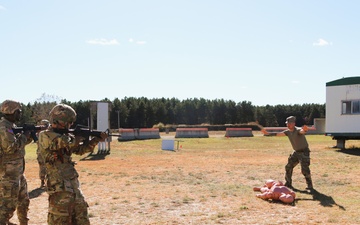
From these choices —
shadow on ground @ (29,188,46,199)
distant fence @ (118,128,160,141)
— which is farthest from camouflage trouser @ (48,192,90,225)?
distant fence @ (118,128,160,141)

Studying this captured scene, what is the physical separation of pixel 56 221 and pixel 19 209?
2.31 metres

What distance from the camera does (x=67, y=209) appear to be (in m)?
4.82

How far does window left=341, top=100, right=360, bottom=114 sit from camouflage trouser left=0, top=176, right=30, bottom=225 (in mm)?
22715

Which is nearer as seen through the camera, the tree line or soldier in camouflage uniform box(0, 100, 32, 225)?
soldier in camouflage uniform box(0, 100, 32, 225)

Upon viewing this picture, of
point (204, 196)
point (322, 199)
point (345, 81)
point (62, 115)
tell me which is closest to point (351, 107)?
point (345, 81)

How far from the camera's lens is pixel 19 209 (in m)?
6.71

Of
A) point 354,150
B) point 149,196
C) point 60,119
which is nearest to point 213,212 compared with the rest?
point 149,196

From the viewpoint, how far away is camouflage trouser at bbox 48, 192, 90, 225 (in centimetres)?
480

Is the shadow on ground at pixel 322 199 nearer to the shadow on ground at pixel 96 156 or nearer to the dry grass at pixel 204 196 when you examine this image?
the dry grass at pixel 204 196

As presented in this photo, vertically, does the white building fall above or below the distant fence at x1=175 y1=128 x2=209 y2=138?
above

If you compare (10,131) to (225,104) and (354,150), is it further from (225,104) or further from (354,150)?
(225,104)

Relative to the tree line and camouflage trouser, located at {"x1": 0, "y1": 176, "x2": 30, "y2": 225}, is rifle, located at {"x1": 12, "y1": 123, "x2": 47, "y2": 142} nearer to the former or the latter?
camouflage trouser, located at {"x1": 0, "y1": 176, "x2": 30, "y2": 225}

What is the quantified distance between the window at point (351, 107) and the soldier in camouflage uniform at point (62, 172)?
23.1m

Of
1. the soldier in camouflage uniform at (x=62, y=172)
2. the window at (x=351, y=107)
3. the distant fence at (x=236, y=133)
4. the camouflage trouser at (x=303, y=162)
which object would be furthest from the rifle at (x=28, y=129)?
the distant fence at (x=236, y=133)
